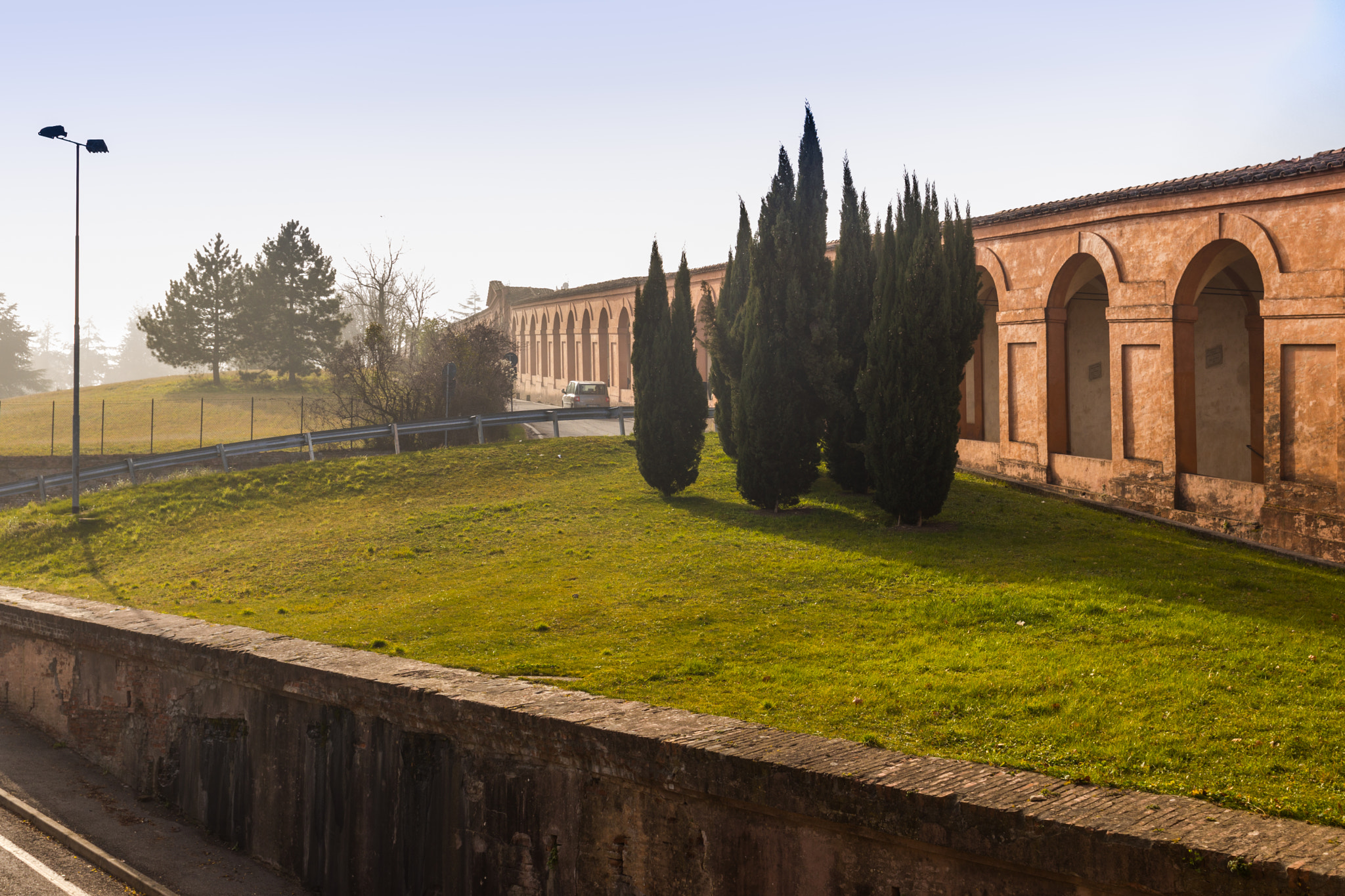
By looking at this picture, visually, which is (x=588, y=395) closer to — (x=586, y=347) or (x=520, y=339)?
(x=586, y=347)

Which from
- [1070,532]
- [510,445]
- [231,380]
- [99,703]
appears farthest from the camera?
[231,380]

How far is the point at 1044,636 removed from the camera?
871 centimetres

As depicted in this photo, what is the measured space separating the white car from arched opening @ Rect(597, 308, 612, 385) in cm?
583

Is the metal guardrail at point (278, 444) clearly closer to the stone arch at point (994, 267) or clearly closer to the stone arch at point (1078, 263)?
the stone arch at point (994, 267)

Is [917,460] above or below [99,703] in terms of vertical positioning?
above

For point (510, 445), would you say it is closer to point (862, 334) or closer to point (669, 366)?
point (669, 366)

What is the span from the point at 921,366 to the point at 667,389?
17.6 feet

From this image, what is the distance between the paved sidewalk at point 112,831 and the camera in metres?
8.79

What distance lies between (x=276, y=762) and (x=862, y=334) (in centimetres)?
1096

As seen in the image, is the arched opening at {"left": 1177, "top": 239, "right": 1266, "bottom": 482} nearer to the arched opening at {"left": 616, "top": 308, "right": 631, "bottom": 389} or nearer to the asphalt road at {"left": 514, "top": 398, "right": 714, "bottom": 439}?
the asphalt road at {"left": 514, "top": 398, "right": 714, "bottom": 439}

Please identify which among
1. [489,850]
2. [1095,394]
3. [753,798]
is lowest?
[489,850]

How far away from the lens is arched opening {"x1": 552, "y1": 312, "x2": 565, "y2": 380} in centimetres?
5019

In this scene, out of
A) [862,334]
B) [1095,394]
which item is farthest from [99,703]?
[1095,394]

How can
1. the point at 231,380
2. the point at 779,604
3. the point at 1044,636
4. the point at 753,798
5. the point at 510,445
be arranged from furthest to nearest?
the point at 231,380 → the point at 510,445 → the point at 779,604 → the point at 1044,636 → the point at 753,798
